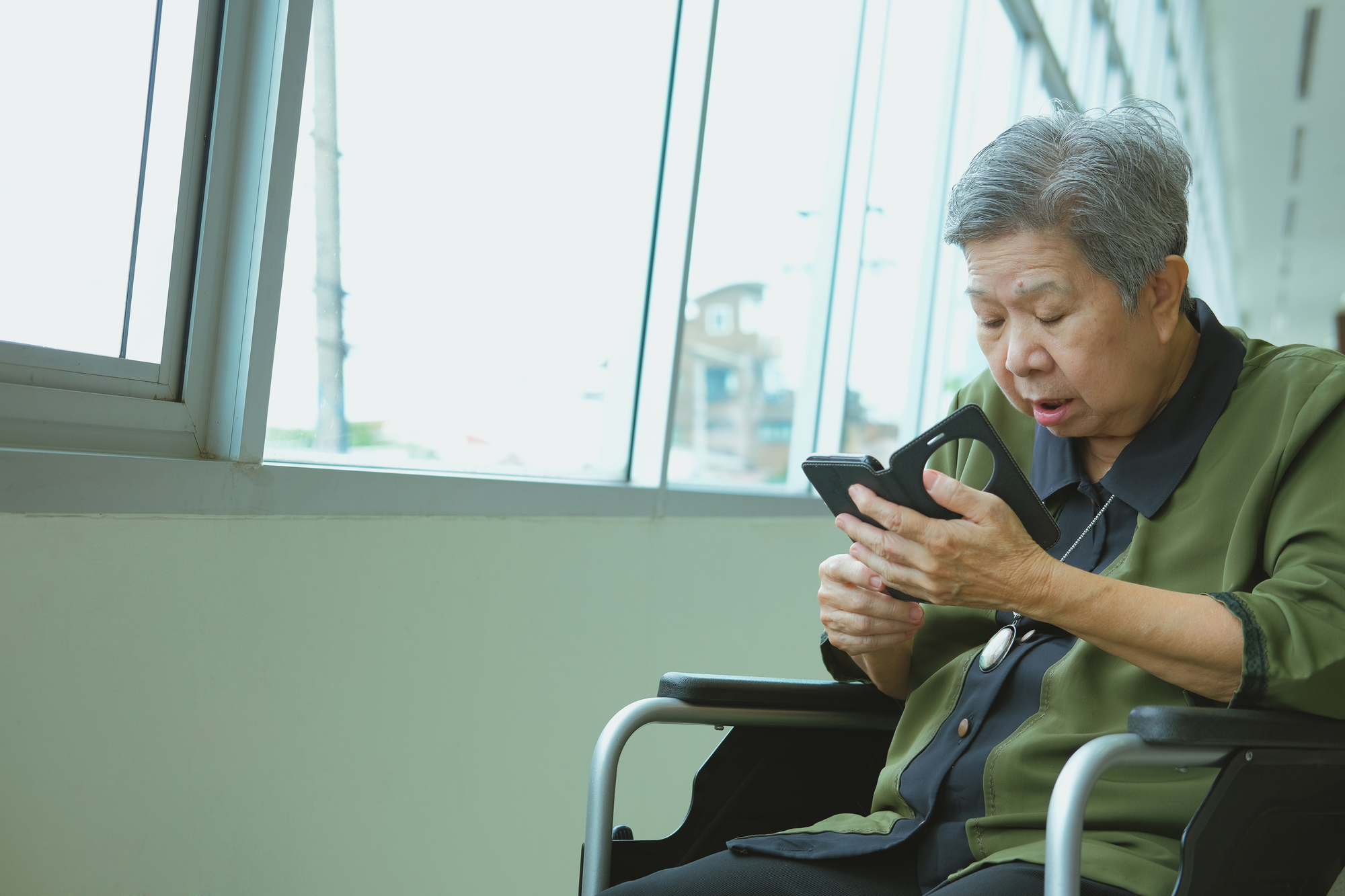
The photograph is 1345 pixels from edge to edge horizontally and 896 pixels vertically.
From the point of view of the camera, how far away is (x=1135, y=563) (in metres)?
1.00

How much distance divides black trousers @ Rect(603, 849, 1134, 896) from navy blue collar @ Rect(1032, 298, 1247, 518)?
0.40 meters

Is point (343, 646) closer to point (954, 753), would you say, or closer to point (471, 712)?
point (471, 712)

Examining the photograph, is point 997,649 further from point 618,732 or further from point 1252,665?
point 618,732

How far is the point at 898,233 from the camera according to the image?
3.40m

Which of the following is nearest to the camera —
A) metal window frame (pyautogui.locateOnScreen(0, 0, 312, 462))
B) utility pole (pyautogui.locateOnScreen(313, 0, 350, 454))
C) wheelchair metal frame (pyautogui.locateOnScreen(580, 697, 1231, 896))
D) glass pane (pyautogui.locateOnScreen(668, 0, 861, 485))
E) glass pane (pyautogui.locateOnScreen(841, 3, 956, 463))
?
wheelchair metal frame (pyautogui.locateOnScreen(580, 697, 1231, 896))

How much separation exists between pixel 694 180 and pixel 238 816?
1385 mm

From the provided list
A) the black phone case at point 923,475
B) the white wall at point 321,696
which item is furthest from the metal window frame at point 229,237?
the black phone case at point 923,475

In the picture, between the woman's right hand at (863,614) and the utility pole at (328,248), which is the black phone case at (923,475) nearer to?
the woman's right hand at (863,614)

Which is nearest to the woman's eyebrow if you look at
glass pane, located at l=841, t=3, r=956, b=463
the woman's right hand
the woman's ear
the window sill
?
the woman's ear

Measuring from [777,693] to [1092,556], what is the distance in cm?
36

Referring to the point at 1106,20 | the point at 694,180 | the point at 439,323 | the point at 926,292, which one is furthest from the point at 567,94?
the point at 1106,20

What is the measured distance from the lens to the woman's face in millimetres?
1013

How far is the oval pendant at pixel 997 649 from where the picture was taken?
41.9 inches

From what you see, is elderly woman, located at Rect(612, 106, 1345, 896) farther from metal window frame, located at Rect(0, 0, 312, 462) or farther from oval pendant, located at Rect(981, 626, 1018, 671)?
metal window frame, located at Rect(0, 0, 312, 462)
